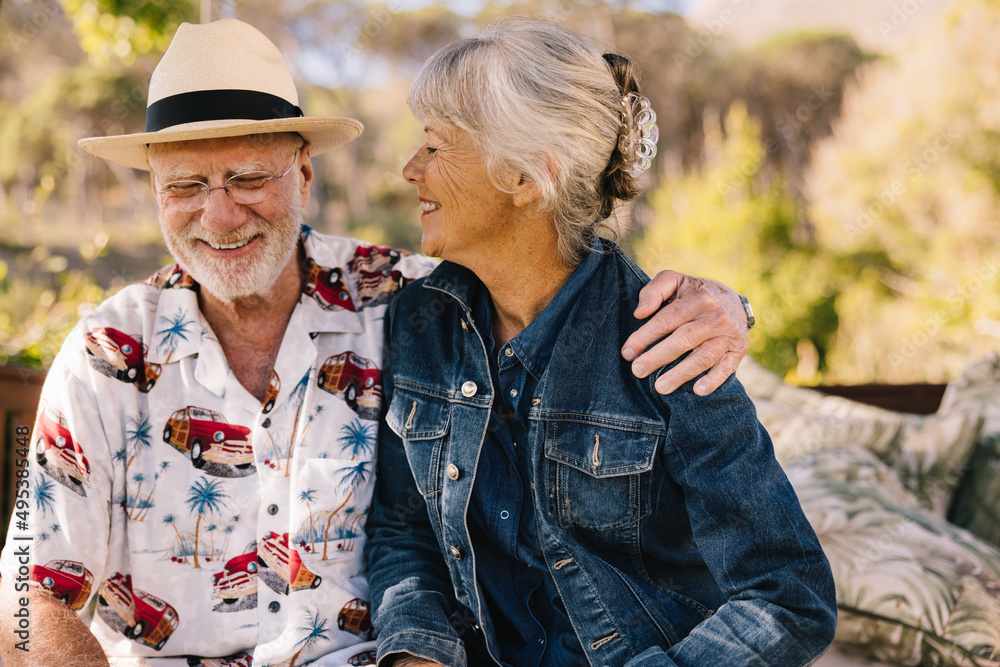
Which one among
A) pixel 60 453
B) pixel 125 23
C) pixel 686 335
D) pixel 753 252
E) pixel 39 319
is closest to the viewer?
pixel 686 335

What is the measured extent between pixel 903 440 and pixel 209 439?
2.33 metres

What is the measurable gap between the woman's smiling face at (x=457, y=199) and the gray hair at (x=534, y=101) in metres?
0.03

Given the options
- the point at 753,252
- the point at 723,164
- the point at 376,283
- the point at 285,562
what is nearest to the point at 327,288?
the point at 376,283

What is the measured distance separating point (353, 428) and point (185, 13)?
10.9 ft

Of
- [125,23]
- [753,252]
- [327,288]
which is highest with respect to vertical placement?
[125,23]

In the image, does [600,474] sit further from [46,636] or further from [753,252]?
[753,252]

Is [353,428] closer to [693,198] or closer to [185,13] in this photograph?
[185,13]

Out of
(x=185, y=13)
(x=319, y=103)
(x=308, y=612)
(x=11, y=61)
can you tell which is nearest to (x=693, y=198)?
(x=185, y=13)

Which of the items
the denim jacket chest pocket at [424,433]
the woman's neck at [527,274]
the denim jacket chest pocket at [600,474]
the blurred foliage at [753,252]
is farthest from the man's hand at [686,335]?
the blurred foliage at [753,252]

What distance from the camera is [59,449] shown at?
1.78 metres

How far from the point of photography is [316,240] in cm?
221

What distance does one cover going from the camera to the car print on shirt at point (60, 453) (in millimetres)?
1768

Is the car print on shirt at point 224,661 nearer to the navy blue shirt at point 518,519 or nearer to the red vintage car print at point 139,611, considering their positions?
the red vintage car print at point 139,611

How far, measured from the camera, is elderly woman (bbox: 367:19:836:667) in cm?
150
